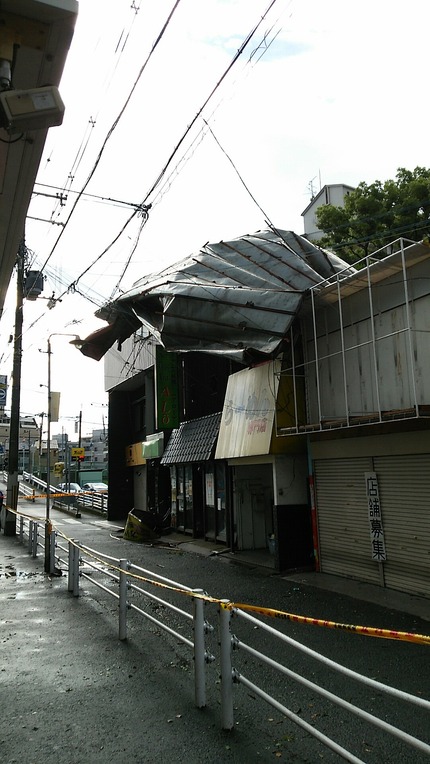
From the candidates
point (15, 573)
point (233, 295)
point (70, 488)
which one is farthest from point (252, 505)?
point (70, 488)

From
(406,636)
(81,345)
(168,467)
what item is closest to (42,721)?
(406,636)

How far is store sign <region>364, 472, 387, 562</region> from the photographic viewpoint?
981 cm

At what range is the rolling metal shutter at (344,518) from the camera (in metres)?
10.3

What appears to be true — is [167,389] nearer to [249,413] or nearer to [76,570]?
[249,413]

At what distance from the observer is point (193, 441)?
682 inches

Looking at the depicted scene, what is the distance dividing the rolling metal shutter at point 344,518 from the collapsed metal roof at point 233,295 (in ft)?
9.52

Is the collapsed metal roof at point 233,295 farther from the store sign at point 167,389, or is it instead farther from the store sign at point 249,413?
the store sign at point 167,389

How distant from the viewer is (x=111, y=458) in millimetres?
27719

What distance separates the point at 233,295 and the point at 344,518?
5.13 m

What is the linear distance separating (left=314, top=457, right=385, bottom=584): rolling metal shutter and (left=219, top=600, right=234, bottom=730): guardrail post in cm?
650

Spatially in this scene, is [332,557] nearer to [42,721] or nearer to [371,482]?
[371,482]

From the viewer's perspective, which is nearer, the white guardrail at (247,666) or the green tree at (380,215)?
the white guardrail at (247,666)

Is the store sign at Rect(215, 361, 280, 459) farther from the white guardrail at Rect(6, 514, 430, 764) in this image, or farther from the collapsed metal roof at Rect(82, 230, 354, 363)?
the white guardrail at Rect(6, 514, 430, 764)

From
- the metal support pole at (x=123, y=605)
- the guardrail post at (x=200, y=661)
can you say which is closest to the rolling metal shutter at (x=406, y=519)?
the metal support pole at (x=123, y=605)
